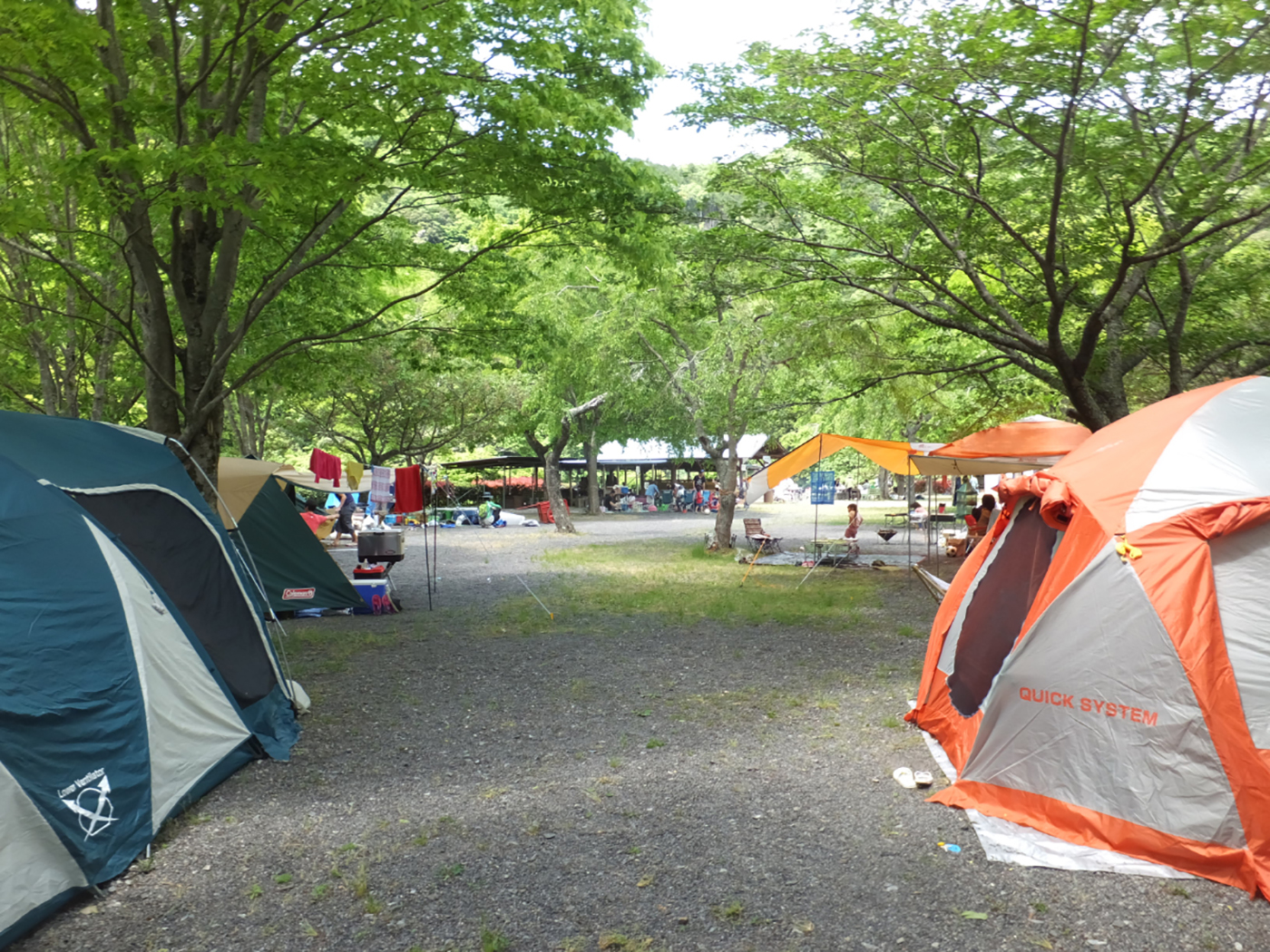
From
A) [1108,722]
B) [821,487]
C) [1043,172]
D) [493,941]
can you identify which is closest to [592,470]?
[821,487]

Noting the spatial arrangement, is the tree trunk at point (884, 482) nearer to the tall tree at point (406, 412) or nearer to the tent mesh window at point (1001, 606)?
the tall tree at point (406, 412)

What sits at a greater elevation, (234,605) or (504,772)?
(234,605)

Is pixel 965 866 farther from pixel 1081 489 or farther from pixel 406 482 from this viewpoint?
pixel 406 482

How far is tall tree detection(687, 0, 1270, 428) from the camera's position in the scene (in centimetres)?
773

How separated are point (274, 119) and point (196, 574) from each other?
198 inches

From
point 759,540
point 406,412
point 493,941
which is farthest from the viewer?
point 406,412

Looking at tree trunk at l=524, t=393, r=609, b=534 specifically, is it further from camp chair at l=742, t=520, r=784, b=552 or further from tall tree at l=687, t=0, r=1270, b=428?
tall tree at l=687, t=0, r=1270, b=428

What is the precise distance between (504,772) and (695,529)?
20.4 metres

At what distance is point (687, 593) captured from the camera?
1250 centimetres

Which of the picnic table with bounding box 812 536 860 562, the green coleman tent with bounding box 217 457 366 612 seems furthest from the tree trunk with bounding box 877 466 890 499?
the green coleman tent with bounding box 217 457 366 612

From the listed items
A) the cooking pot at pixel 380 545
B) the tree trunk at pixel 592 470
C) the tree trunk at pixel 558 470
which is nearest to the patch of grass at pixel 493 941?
the cooking pot at pixel 380 545

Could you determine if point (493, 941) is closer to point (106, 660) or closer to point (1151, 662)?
point (106, 660)

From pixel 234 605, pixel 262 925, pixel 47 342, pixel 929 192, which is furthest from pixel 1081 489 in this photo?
pixel 47 342

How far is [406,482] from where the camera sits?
36.5ft
